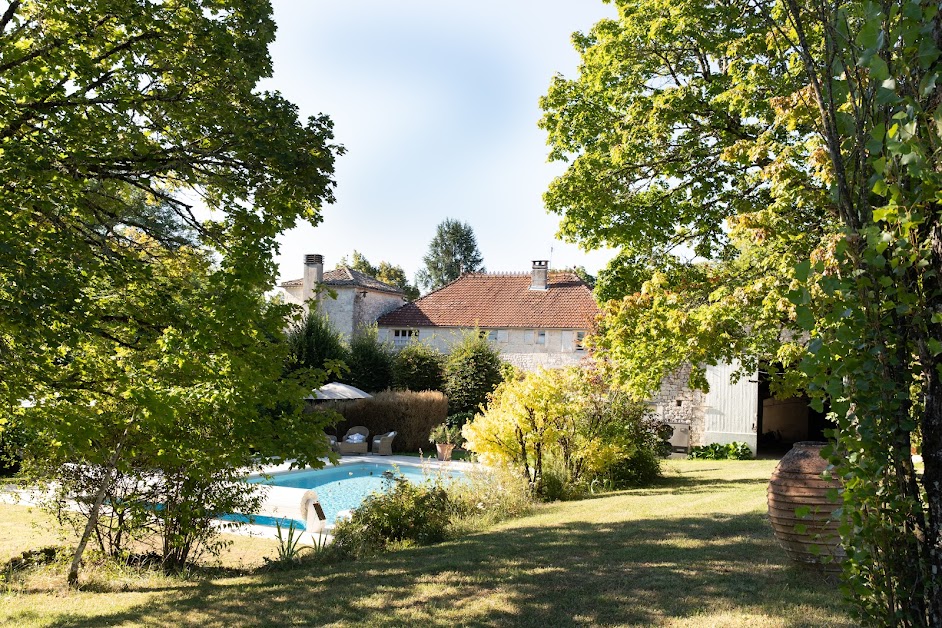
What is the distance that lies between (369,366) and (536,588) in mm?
22529

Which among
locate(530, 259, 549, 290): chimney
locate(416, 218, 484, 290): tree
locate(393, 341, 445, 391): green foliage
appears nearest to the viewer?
locate(393, 341, 445, 391): green foliage

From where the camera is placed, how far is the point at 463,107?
10844 mm

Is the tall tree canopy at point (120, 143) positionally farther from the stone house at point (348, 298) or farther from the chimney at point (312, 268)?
the stone house at point (348, 298)

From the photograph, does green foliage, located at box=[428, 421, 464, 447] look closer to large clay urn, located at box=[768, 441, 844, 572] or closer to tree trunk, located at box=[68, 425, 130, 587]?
tree trunk, located at box=[68, 425, 130, 587]

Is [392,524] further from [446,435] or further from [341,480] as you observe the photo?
[446,435]

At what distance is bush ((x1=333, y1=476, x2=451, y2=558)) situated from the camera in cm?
950

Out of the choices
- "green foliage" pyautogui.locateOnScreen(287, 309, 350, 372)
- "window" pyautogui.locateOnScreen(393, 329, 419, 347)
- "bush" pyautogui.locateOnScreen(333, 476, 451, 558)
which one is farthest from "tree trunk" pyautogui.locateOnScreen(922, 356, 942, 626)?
"window" pyautogui.locateOnScreen(393, 329, 419, 347)

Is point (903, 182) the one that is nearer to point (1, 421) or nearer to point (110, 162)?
point (110, 162)

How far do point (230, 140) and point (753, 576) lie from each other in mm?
6611

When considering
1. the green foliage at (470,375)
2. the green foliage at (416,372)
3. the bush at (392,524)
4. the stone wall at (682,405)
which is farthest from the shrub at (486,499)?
the green foliage at (416,372)

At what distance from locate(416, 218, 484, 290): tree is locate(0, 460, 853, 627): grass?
191 ft

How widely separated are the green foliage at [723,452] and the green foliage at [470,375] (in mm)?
8225

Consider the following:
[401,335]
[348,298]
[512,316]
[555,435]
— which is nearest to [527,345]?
[512,316]

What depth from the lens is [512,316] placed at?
35188 mm
